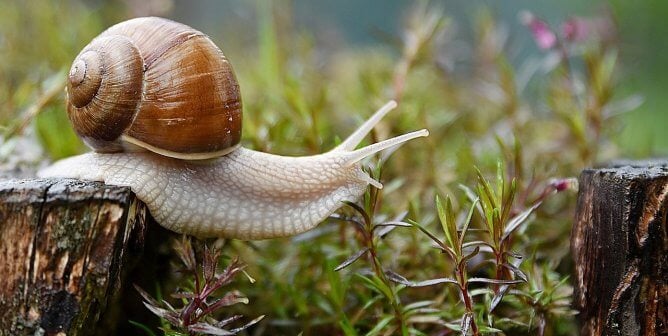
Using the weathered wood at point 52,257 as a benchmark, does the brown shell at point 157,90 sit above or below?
above

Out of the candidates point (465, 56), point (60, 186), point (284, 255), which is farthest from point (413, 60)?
point (60, 186)

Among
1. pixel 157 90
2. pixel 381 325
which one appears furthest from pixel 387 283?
pixel 157 90

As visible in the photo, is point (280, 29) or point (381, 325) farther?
point (280, 29)

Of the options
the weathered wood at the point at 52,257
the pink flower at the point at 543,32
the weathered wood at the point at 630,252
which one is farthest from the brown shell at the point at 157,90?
the pink flower at the point at 543,32

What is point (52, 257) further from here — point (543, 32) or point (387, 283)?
point (543, 32)

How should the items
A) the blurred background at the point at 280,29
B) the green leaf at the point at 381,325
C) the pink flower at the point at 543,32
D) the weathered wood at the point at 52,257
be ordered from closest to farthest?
the weathered wood at the point at 52,257, the green leaf at the point at 381,325, the pink flower at the point at 543,32, the blurred background at the point at 280,29

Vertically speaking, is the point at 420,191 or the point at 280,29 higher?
the point at 280,29

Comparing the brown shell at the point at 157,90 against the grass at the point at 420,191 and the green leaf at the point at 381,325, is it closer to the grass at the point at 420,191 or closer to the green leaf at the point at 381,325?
the grass at the point at 420,191
